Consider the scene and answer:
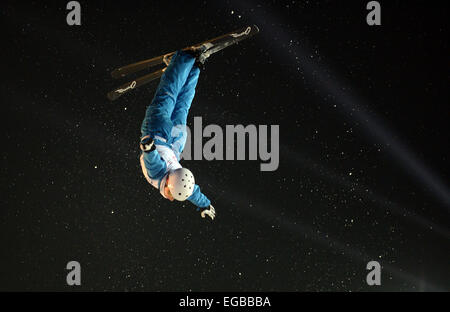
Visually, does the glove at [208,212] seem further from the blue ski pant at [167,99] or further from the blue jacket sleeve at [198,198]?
the blue ski pant at [167,99]

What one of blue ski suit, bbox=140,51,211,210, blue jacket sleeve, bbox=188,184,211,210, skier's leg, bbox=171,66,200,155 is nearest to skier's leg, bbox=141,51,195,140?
blue ski suit, bbox=140,51,211,210

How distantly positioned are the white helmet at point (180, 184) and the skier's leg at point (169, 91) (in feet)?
0.95

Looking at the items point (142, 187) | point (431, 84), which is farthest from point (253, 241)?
point (431, 84)

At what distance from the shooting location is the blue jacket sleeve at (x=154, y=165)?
3.02 metres

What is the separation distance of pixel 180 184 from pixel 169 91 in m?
0.67

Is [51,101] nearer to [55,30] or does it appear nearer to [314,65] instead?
[55,30]

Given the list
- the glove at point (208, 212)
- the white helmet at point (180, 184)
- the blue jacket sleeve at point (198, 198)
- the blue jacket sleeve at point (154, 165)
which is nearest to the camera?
the blue jacket sleeve at point (154, 165)

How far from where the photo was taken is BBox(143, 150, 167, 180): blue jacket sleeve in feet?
9.91

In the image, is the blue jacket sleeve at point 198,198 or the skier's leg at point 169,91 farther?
the blue jacket sleeve at point 198,198

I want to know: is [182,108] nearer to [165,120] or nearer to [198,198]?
[165,120]

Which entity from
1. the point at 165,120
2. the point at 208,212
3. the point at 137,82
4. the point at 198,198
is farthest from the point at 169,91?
the point at 208,212

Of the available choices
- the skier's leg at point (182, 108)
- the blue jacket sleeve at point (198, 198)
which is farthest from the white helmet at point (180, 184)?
the skier's leg at point (182, 108)

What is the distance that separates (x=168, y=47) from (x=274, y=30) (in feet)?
3.30

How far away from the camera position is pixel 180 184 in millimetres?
3125
